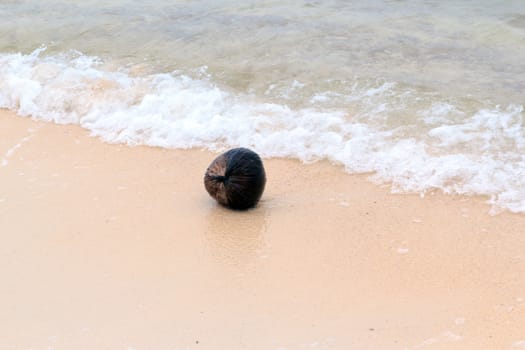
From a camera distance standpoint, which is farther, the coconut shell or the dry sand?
the coconut shell

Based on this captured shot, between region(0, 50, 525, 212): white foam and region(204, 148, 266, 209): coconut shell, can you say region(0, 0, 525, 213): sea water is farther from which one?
region(204, 148, 266, 209): coconut shell

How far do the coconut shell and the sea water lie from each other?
0.88 m

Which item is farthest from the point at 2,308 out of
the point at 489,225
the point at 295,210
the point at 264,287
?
the point at 489,225

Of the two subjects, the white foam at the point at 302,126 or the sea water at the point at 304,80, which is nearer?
the white foam at the point at 302,126

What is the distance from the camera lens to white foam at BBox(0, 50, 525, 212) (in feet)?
17.0

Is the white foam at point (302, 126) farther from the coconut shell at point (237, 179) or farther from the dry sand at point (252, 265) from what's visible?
the coconut shell at point (237, 179)

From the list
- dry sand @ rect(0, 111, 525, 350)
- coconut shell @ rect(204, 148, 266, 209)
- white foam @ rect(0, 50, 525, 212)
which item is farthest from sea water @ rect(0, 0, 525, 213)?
coconut shell @ rect(204, 148, 266, 209)

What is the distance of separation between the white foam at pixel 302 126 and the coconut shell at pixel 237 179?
873mm

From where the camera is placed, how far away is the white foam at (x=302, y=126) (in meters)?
5.18

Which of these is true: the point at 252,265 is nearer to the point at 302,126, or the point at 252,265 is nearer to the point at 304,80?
the point at 302,126

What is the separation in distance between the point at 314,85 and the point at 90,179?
2376 millimetres

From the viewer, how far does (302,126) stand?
604 cm

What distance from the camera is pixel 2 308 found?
392cm

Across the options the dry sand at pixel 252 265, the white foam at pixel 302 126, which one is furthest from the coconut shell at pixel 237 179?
the white foam at pixel 302 126
